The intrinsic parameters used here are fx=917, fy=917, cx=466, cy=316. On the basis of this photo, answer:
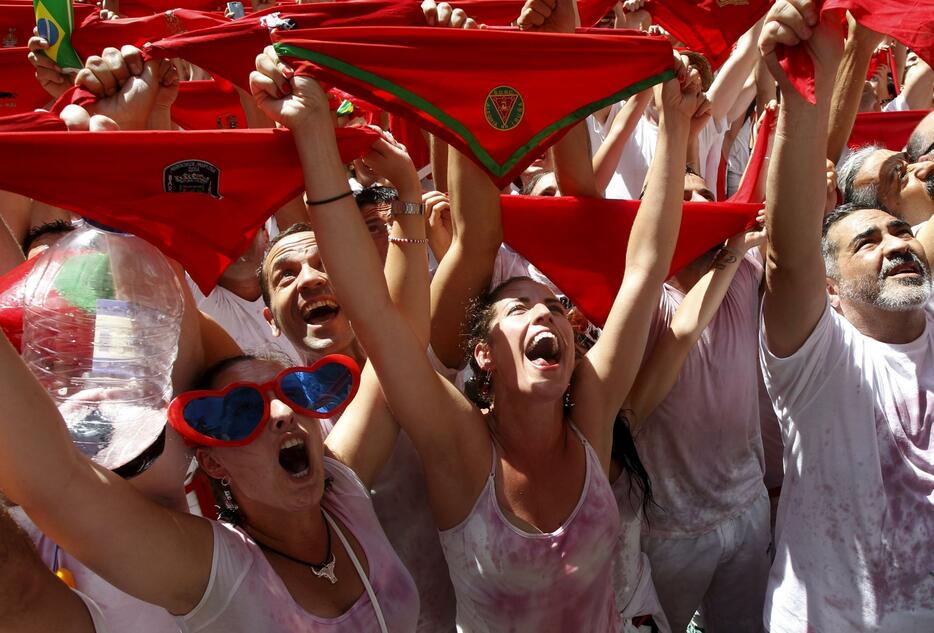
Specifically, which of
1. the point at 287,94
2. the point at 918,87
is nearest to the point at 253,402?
the point at 287,94

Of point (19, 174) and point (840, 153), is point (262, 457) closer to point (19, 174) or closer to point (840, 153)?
point (19, 174)

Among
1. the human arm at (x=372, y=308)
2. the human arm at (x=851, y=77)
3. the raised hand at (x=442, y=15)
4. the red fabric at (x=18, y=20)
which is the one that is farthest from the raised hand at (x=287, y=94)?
the red fabric at (x=18, y=20)

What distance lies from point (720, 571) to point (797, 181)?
4.56 ft

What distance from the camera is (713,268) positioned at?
3.03m

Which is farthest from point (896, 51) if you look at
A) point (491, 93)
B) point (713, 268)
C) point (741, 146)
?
point (491, 93)

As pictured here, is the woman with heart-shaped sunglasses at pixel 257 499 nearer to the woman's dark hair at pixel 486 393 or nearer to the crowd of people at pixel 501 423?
the crowd of people at pixel 501 423

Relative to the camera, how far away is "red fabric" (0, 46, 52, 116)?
4402 mm

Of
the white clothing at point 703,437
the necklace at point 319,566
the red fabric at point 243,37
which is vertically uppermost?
the red fabric at point 243,37

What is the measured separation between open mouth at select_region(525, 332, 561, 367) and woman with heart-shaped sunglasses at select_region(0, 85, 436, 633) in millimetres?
303

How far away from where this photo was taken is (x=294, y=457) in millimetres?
2148

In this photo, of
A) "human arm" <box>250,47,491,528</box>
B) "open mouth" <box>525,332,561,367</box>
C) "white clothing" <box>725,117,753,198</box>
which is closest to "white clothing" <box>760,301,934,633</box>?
"open mouth" <box>525,332,561,367</box>

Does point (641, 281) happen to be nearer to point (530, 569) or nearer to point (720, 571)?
point (530, 569)

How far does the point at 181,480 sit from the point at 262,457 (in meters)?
0.18

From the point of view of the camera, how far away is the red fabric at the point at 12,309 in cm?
211
